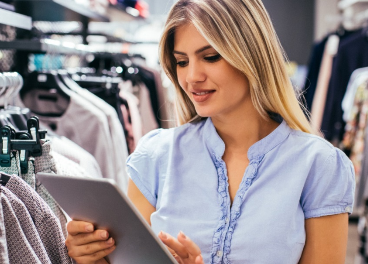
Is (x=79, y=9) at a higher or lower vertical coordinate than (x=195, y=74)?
higher

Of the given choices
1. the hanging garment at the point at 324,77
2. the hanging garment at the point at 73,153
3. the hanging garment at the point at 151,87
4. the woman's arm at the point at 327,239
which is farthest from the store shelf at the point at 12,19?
the hanging garment at the point at 324,77

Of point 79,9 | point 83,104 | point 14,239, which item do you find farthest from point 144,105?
point 14,239

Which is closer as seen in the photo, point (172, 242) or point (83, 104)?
point (172, 242)

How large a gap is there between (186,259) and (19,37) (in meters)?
1.82

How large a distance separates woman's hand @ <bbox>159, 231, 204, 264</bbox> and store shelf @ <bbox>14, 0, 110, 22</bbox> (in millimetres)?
1231

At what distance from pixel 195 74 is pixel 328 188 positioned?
444 mm

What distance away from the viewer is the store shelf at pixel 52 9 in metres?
1.93

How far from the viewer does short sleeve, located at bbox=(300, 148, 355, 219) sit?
115 cm

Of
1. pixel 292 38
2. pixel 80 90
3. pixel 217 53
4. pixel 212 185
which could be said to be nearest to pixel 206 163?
pixel 212 185

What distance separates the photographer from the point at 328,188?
116cm

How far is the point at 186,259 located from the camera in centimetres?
99

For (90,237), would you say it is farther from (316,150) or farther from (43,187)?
(316,150)

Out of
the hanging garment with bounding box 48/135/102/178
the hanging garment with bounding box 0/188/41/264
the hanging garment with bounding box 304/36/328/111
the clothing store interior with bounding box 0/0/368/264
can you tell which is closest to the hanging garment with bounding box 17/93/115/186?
the clothing store interior with bounding box 0/0/368/264

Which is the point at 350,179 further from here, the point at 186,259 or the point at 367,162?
the point at 367,162
